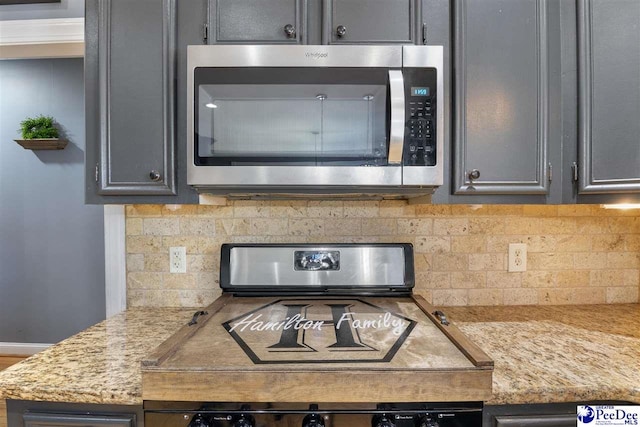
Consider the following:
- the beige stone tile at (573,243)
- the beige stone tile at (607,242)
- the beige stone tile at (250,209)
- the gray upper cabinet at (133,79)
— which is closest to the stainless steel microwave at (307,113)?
the gray upper cabinet at (133,79)

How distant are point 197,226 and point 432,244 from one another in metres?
1.02

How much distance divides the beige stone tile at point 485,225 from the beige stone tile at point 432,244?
4.7 inches

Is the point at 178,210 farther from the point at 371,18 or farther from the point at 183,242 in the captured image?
the point at 371,18

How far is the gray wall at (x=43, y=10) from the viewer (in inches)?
70.6

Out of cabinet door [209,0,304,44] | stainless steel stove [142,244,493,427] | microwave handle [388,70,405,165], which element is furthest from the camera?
cabinet door [209,0,304,44]

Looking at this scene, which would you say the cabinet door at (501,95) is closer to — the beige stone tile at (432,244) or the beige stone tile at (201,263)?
the beige stone tile at (432,244)

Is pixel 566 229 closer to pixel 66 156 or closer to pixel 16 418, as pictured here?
pixel 16 418

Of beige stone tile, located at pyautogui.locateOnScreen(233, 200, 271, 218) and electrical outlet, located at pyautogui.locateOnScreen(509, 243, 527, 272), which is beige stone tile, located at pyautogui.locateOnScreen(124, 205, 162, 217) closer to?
beige stone tile, located at pyautogui.locateOnScreen(233, 200, 271, 218)

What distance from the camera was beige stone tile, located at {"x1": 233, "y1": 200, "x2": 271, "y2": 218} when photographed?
157 centimetres

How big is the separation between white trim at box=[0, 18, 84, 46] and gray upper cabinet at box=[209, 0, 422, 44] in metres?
0.99

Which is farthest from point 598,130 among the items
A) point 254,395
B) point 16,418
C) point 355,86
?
point 16,418

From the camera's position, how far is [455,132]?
1.23 meters

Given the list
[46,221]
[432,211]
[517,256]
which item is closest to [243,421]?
[432,211]

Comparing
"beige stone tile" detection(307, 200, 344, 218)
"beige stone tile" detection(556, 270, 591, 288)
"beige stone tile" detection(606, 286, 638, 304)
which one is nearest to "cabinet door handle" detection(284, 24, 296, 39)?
"beige stone tile" detection(307, 200, 344, 218)
